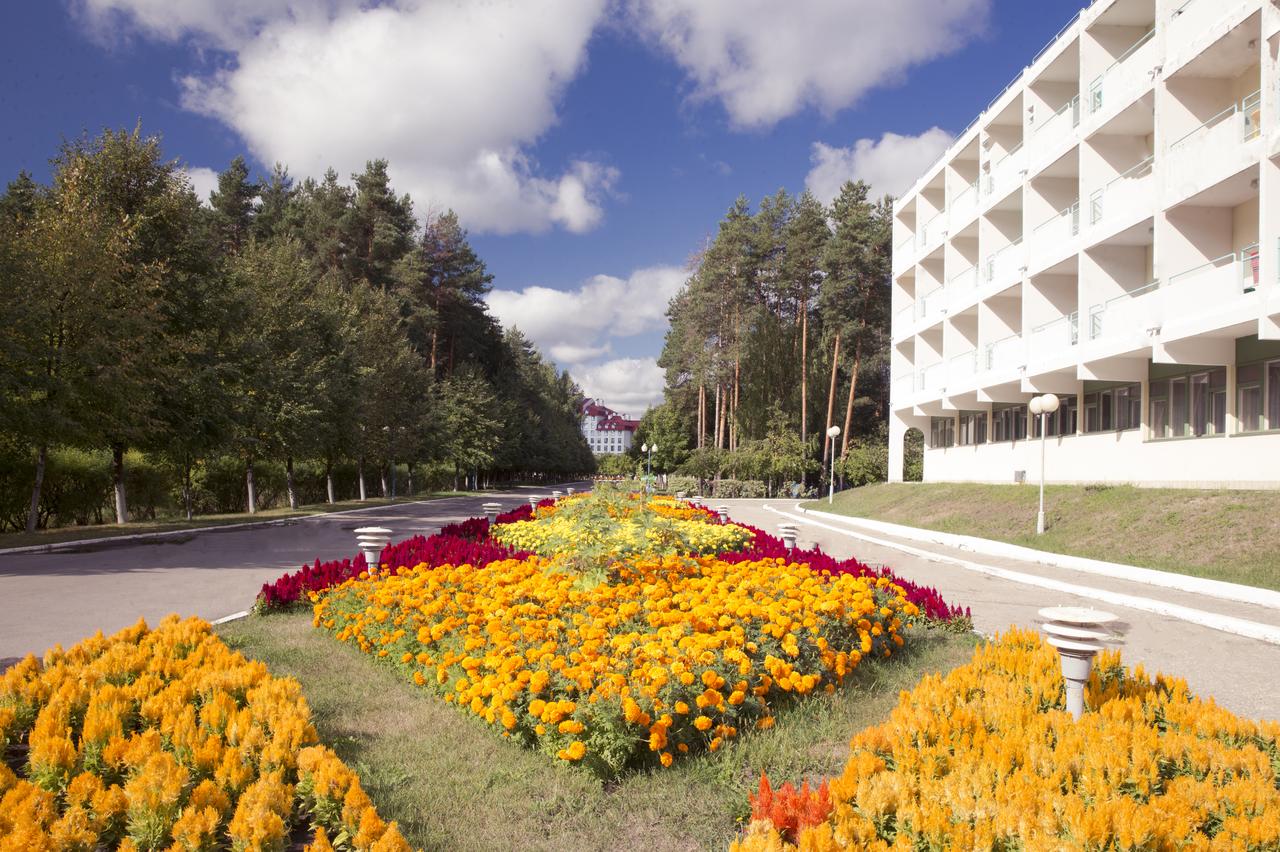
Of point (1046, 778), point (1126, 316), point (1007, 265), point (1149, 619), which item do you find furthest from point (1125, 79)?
point (1046, 778)

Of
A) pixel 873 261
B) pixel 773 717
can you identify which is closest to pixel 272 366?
pixel 773 717

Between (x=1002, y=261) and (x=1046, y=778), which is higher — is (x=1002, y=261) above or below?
above

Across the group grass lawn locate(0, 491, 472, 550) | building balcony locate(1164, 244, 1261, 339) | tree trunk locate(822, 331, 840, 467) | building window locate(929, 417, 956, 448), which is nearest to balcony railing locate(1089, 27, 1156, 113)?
building balcony locate(1164, 244, 1261, 339)

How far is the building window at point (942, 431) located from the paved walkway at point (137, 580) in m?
23.1

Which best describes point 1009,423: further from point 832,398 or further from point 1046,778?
point 1046,778

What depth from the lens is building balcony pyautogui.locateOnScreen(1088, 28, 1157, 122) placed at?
59.9 feet

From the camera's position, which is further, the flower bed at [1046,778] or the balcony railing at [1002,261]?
the balcony railing at [1002,261]

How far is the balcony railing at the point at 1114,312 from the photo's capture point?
59.5ft

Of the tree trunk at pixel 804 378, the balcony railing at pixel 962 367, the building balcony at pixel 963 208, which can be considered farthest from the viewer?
the tree trunk at pixel 804 378

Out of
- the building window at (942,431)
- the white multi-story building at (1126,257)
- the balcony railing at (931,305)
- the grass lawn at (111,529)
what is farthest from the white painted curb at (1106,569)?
the grass lawn at (111,529)

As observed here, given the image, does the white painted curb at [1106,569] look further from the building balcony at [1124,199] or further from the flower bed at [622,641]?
the building balcony at [1124,199]

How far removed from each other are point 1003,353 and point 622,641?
77.6 feet

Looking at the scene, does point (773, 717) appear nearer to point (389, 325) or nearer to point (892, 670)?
point (892, 670)

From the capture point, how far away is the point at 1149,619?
8867mm
